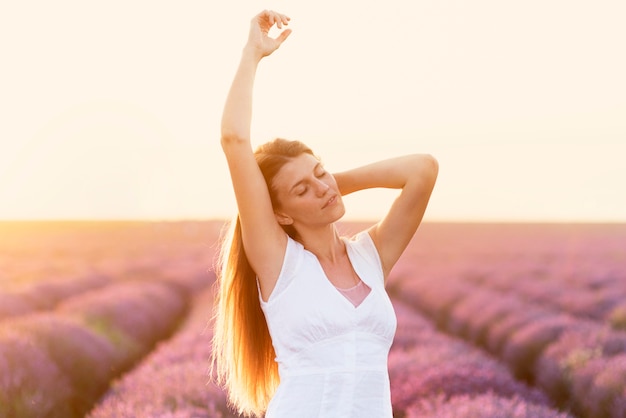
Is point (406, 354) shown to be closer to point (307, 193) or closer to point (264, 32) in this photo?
point (307, 193)

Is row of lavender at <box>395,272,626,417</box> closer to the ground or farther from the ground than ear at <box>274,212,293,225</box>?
closer to the ground

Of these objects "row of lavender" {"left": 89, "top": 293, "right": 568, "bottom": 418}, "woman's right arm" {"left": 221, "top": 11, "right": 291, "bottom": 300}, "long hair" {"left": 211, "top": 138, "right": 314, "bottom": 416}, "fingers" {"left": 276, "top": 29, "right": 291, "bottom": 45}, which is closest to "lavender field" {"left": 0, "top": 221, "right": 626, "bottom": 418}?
"row of lavender" {"left": 89, "top": 293, "right": 568, "bottom": 418}

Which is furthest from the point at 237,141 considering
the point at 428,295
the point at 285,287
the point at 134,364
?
the point at 428,295

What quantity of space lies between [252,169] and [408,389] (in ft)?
10.8

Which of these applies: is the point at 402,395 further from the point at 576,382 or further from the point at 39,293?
the point at 39,293

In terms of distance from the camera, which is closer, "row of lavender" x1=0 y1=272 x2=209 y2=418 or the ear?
the ear

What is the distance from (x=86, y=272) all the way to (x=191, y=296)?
2240mm

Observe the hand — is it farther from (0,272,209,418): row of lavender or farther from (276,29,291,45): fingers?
(0,272,209,418): row of lavender

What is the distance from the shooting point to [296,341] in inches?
89.1

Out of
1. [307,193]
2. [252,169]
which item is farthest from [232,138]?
[307,193]

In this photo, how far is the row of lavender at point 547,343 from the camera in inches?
228

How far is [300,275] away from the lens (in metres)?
2.32

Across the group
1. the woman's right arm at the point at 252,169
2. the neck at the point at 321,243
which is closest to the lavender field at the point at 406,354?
the neck at the point at 321,243

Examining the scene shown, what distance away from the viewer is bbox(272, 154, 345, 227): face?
2.40m
